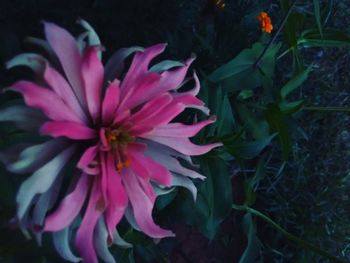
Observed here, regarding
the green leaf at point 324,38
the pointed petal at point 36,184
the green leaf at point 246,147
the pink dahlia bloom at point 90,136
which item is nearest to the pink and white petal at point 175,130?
the pink dahlia bloom at point 90,136

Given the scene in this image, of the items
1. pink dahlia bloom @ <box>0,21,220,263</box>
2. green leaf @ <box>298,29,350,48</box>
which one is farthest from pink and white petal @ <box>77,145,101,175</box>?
green leaf @ <box>298,29,350,48</box>

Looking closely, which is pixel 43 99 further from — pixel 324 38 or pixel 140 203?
pixel 324 38

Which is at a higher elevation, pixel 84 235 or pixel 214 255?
pixel 84 235

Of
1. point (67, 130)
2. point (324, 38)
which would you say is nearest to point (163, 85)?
point (67, 130)

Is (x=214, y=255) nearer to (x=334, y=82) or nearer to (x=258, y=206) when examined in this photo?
(x=258, y=206)

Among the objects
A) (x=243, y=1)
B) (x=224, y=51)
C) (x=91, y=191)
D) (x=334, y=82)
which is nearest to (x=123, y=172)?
(x=91, y=191)
